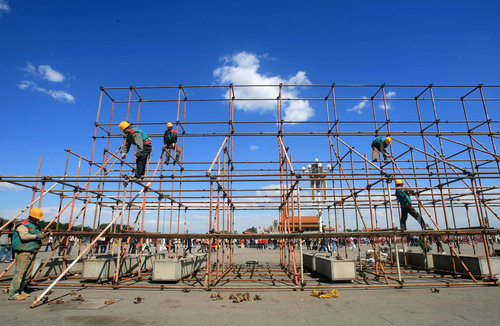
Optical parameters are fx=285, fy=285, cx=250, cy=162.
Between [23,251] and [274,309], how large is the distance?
6703 mm

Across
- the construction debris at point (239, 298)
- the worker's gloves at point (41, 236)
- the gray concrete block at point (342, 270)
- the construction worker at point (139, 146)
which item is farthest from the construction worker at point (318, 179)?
the worker's gloves at point (41, 236)

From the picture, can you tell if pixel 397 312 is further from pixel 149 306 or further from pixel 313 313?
pixel 149 306

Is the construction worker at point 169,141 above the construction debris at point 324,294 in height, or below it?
above

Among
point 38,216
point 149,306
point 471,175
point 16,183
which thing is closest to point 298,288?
point 149,306

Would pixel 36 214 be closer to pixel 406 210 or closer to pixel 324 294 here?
pixel 324 294

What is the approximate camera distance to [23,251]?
752 centimetres

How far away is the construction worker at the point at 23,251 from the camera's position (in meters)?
7.27

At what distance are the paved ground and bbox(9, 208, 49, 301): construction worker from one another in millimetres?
345

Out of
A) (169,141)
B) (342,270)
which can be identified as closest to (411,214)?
(342,270)

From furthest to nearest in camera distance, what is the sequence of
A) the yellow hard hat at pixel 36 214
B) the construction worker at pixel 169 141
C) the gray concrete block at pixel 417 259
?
the gray concrete block at pixel 417 259, the construction worker at pixel 169 141, the yellow hard hat at pixel 36 214

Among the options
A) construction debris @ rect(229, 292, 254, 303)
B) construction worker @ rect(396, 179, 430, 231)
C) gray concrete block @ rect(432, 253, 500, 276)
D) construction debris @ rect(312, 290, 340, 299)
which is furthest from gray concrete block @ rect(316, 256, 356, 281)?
gray concrete block @ rect(432, 253, 500, 276)

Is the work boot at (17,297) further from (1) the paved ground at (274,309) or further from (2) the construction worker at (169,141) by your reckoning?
(2) the construction worker at (169,141)

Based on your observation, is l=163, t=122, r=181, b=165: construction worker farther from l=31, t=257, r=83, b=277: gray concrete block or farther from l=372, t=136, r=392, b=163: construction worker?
l=372, t=136, r=392, b=163: construction worker

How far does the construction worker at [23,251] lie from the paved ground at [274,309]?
35cm
